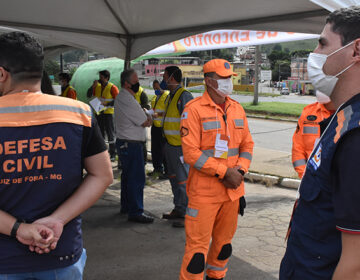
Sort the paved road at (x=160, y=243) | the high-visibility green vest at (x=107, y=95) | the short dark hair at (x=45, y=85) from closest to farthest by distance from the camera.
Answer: the short dark hair at (x=45, y=85) < the paved road at (x=160, y=243) < the high-visibility green vest at (x=107, y=95)

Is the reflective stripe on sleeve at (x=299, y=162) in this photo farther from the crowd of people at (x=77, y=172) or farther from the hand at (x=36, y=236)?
the hand at (x=36, y=236)

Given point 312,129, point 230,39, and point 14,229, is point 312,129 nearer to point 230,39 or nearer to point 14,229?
point 14,229

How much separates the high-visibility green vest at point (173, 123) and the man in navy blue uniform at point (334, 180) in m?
3.52

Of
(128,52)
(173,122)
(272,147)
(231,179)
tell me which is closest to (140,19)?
(128,52)

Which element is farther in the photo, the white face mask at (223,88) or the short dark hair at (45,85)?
the white face mask at (223,88)

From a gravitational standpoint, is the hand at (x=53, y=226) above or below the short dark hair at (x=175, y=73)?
below

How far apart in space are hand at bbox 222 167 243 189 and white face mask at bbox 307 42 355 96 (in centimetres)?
152

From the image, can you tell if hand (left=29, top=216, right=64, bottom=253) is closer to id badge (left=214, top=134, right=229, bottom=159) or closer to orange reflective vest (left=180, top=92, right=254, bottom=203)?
orange reflective vest (left=180, top=92, right=254, bottom=203)

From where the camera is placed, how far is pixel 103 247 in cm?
432

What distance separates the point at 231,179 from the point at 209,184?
0.61ft

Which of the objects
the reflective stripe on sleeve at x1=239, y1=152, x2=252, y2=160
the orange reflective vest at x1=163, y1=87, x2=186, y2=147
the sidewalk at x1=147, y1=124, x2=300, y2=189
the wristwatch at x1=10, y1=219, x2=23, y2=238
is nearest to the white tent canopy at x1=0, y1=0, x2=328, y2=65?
the orange reflective vest at x1=163, y1=87, x2=186, y2=147

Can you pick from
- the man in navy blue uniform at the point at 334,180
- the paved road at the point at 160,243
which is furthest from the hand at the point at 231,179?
the man in navy blue uniform at the point at 334,180

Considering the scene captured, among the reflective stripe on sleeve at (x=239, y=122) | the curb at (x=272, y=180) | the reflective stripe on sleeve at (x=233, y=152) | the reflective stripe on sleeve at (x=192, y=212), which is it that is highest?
the reflective stripe on sleeve at (x=239, y=122)

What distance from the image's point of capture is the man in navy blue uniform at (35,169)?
1.61 metres
